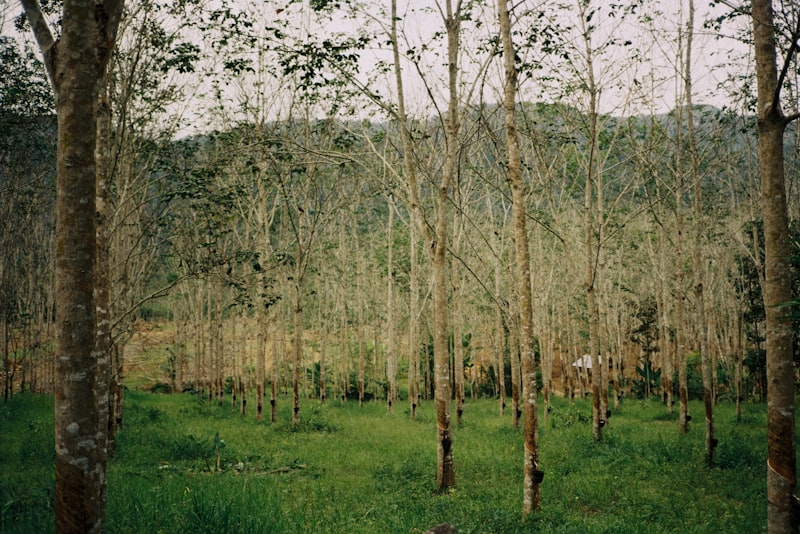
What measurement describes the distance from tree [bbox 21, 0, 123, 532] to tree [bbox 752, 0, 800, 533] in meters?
5.95

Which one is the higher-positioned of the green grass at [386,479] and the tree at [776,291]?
the tree at [776,291]

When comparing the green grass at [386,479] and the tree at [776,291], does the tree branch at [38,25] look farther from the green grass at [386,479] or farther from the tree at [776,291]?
the tree at [776,291]

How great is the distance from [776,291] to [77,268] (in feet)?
20.6

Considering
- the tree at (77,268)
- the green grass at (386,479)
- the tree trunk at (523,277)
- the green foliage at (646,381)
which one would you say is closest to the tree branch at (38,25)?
the tree at (77,268)

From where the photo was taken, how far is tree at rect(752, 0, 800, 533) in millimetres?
5047

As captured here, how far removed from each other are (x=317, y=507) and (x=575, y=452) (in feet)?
22.2

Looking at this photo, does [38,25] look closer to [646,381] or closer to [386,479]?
[386,479]

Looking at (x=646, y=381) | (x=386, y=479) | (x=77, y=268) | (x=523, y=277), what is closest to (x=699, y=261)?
(x=523, y=277)

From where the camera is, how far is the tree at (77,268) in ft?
11.0

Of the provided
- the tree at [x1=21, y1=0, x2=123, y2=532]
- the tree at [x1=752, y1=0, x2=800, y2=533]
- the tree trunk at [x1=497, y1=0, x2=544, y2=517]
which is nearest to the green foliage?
the tree trunk at [x1=497, y1=0, x2=544, y2=517]

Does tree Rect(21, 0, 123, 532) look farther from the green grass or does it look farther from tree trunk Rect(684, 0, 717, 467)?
tree trunk Rect(684, 0, 717, 467)

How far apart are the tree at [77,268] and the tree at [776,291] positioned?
19.5 feet

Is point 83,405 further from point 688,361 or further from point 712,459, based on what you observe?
point 688,361

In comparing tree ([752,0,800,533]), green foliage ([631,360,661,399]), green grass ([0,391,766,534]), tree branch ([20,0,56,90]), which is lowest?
green foliage ([631,360,661,399])
